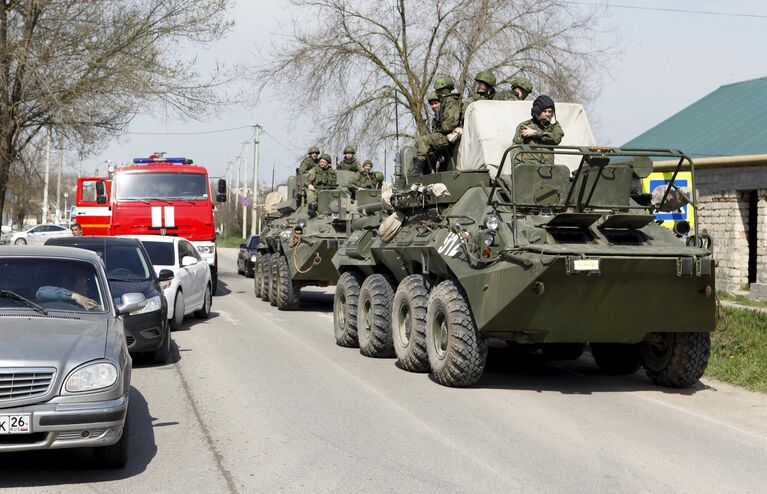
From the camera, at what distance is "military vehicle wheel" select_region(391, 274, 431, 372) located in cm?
1170

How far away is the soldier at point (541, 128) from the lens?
11508 millimetres

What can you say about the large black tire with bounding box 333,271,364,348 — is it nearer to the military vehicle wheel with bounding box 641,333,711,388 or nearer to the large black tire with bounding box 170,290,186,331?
the large black tire with bounding box 170,290,186,331

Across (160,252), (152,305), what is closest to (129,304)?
(152,305)

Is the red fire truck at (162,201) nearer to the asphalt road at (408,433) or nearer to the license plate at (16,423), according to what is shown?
the asphalt road at (408,433)

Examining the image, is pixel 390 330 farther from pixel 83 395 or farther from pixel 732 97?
pixel 732 97

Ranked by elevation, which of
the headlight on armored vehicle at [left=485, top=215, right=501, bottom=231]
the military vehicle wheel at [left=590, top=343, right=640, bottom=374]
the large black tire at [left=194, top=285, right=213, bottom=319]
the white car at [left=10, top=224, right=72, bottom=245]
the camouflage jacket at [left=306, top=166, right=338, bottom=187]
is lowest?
the white car at [left=10, top=224, right=72, bottom=245]

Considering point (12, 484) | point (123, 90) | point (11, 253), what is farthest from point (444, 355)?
point (123, 90)

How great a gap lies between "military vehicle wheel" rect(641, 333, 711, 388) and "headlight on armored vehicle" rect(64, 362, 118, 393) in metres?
5.77

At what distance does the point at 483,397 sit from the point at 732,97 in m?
21.3

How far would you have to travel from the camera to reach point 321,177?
72.1ft

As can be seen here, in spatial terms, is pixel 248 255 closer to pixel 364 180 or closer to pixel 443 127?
pixel 364 180

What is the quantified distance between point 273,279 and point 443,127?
947 centimetres

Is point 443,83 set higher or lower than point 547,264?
higher

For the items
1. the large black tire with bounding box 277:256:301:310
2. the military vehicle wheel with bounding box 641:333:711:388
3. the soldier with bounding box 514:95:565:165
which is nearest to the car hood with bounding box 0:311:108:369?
the soldier with bounding box 514:95:565:165
